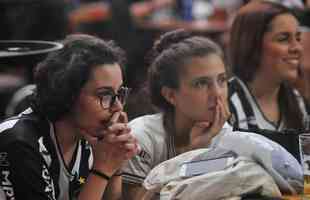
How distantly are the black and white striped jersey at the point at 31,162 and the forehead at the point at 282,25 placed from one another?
4.45 ft

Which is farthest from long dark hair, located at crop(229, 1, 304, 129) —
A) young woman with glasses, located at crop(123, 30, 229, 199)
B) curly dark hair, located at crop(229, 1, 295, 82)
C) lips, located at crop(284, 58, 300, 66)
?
young woman with glasses, located at crop(123, 30, 229, 199)

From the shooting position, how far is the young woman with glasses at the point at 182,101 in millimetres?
2625

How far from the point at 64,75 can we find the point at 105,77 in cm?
13

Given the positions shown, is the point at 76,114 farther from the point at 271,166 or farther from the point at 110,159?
the point at 271,166

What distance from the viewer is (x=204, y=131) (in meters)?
2.66

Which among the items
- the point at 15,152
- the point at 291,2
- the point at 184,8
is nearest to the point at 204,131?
the point at 15,152

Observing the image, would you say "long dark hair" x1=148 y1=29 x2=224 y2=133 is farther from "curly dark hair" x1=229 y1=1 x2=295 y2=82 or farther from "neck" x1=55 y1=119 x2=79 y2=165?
"curly dark hair" x1=229 y1=1 x2=295 y2=82

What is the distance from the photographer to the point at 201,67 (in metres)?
2.71

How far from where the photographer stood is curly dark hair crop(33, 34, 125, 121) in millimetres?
2283

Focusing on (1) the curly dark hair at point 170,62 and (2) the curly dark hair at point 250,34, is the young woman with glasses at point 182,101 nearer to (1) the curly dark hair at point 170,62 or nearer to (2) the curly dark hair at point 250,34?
(1) the curly dark hair at point 170,62

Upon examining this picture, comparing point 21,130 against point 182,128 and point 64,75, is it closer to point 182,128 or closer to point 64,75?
point 64,75

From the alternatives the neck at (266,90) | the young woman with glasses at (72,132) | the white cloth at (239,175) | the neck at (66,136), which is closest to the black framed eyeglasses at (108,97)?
the young woman with glasses at (72,132)

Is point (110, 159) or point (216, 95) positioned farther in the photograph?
point (216, 95)

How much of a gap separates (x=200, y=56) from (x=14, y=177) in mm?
886
